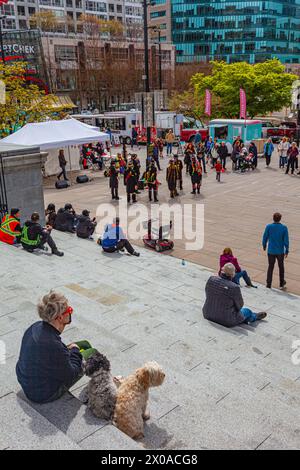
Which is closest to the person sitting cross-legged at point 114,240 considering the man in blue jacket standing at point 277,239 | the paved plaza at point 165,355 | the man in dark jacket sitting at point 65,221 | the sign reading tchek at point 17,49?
the paved plaza at point 165,355

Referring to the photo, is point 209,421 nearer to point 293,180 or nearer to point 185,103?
point 293,180

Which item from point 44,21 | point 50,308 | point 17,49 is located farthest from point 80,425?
point 44,21

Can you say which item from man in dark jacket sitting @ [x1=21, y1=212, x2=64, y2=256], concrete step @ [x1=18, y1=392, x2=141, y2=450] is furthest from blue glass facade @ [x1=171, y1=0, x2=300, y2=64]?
concrete step @ [x1=18, y1=392, x2=141, y2=450]

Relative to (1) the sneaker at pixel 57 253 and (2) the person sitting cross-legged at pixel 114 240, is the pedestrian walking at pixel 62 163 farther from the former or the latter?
(1) the sneaker at pixel 57 253

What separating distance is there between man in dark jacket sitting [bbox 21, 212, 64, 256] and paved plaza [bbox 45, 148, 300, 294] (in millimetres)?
3145

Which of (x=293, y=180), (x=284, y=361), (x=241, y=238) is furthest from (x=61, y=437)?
(x=293, y=180)

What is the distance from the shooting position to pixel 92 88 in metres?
63.6

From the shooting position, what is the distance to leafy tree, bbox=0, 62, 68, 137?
72.7ft

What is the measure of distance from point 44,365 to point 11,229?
22.1ft

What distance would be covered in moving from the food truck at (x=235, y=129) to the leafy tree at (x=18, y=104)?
11036 millimetres

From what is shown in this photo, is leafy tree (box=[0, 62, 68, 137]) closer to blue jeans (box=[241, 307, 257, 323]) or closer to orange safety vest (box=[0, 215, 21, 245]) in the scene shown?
orange safety vest (box=[0, 215, 21, 245])

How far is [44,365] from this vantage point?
12.4 feet

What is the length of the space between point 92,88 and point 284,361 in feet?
207

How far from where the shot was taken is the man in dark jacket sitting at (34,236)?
9602 millimetres
